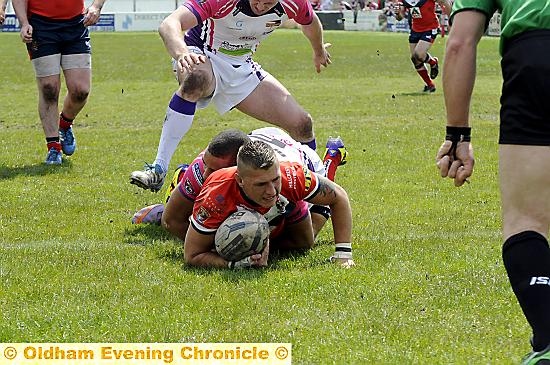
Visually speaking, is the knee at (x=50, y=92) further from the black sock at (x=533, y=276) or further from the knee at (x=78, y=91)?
the black sock at (x=533, y=276)

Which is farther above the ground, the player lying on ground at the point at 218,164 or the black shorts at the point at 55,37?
the player lying on ground at the point at 218,164

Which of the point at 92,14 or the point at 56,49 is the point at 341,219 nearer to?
the point at 92,14

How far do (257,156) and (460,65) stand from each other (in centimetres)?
191

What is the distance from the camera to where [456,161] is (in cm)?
370

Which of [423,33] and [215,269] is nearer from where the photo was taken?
[215,269]

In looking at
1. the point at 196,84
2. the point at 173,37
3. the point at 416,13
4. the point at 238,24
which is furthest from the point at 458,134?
the point at 416,13

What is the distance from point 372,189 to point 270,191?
10.4ft

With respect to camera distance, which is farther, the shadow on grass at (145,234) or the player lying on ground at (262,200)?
the shadow on grass at (145,234)

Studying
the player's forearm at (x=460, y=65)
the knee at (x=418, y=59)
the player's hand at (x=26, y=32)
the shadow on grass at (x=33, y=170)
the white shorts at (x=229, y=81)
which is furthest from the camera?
the knee at (x=418, y=59)

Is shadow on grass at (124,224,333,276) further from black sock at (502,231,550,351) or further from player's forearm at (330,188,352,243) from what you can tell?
black sock at (502,231,550,351)

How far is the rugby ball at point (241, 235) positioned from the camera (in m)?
5.47

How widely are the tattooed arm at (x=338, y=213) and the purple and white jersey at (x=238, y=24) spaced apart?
2013 millimetres

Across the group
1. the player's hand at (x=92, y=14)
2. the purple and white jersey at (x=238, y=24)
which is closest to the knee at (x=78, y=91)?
the player's hand at (x=92, y=14)

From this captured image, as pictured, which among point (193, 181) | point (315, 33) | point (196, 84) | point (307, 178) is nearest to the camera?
point (307, 178)
